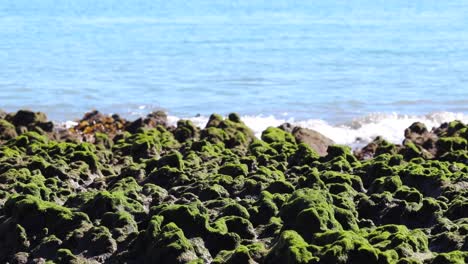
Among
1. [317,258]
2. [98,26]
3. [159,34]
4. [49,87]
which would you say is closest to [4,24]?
[98,26]

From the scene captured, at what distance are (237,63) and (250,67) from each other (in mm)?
1339

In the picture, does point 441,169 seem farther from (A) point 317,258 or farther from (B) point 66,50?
(B) point 66,50

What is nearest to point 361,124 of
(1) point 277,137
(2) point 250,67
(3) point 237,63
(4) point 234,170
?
(1) point 277,137

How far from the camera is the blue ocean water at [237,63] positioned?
25.3 m

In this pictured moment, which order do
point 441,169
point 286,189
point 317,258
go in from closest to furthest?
point 317,258 → point 286,189 → point 441,169

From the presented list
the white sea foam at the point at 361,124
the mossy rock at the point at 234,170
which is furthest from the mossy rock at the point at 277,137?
the white sea foam at the point at 361,124

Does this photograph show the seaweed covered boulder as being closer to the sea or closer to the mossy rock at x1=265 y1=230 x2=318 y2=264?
the mossy rock at x1=265 y1=230 x2=318 y2=264

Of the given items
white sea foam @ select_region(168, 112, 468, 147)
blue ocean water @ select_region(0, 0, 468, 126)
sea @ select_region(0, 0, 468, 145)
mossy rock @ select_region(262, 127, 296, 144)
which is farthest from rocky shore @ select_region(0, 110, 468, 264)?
blue ocean water @ select_region(0, 0, 468, 126)

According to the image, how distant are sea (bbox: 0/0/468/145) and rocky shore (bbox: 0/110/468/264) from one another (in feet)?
23.9

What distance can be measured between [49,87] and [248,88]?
5.68 meters

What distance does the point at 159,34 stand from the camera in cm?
4403

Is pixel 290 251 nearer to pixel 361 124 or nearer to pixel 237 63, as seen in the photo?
pixel 361 124

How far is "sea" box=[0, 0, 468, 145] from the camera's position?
79.7ft

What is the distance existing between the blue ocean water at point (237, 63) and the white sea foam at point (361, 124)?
0.70m
